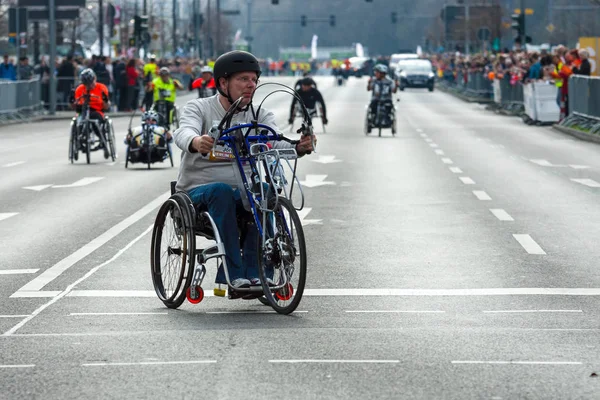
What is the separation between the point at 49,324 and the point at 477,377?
101 inches

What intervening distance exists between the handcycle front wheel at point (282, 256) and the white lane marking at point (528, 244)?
3.65m

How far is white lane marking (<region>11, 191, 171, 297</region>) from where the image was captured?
9.45 metres

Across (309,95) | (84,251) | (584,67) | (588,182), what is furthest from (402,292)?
(584,67)

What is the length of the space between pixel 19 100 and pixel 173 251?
31.8 m

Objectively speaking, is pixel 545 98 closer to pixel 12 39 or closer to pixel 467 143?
pixel 467 143

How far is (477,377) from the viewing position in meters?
6.05

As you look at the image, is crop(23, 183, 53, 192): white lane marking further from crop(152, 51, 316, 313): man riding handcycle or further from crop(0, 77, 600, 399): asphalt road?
crop(152, 51, 316, 313): man riding handcycle

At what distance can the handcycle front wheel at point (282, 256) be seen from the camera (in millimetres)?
7832

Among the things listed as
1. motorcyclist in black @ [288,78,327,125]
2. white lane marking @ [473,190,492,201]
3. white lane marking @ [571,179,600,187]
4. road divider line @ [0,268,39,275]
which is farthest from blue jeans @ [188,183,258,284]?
motorcyclist in black @ [288,78,327,125]

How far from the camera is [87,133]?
23141mm

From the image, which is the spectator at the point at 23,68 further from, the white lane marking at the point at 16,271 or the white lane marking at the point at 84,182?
the white lane marking at the point at 16,271

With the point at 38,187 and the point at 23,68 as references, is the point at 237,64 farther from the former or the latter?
the point at 23,68

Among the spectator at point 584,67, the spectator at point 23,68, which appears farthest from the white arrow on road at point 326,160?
the spectator at point 23,68

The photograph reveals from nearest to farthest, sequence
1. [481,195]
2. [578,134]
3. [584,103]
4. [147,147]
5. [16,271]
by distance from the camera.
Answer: [16,271]
[481,195]
[147,147]
[578,134]
[584,103]
